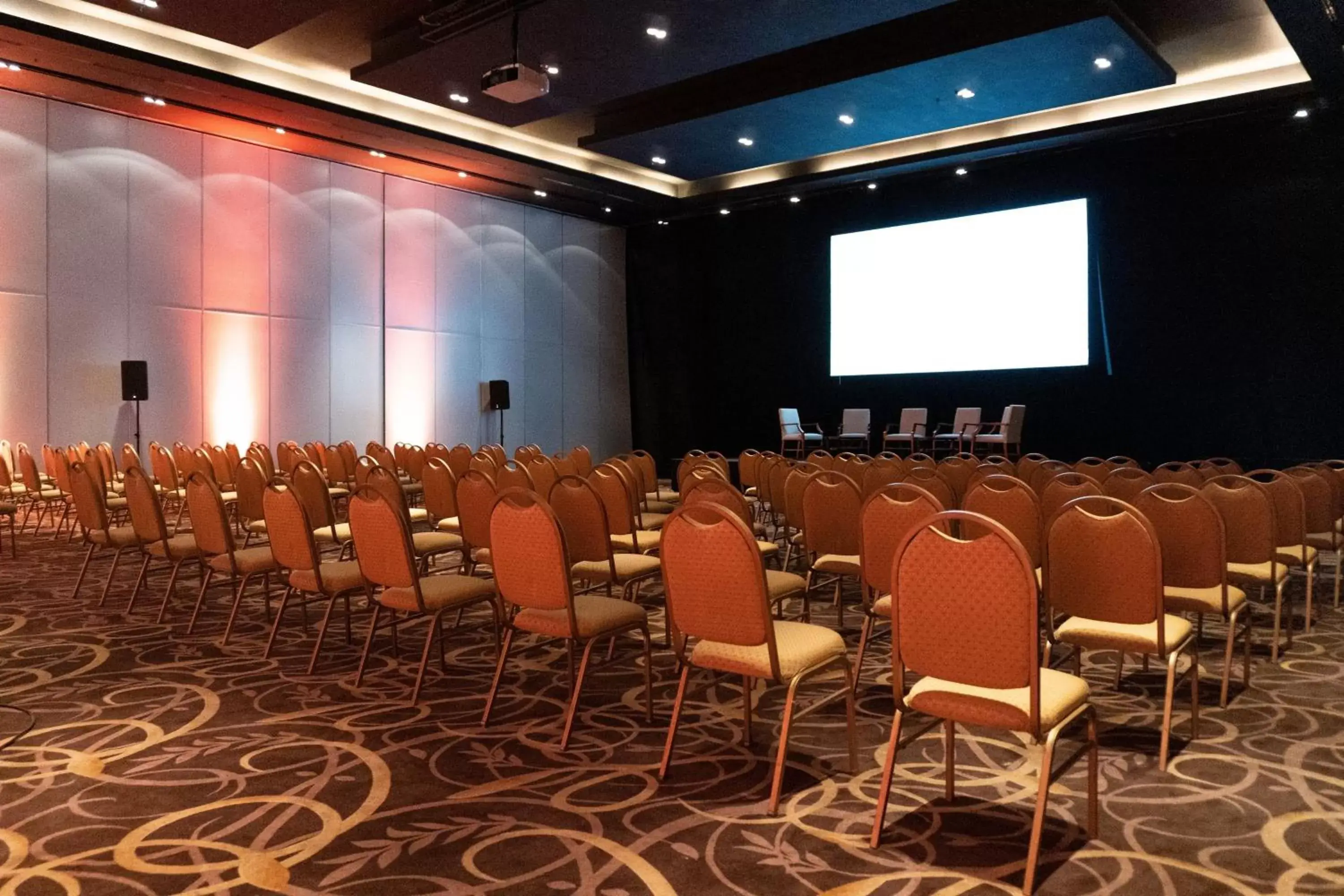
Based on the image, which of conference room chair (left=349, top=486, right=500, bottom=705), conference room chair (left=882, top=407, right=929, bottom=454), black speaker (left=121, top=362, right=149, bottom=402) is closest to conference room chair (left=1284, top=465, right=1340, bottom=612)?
conference room chair (left=349, top=486, right=500, bottom=705)

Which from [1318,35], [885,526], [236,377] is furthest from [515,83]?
[1318,35]

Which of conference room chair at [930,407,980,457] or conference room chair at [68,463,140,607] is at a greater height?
conference room chair at [930,407,980,457]

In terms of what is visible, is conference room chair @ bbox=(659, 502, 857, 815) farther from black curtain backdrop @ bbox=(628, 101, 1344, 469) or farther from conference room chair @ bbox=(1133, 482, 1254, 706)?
black curtain backdrop @ bbox=(628, 101, 1344, 469)

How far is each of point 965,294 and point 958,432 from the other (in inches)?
81.1

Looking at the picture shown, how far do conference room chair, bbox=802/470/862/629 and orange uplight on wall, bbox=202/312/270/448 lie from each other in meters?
9.80

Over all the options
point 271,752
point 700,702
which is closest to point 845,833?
point 700,702

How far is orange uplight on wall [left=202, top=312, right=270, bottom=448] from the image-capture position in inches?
470

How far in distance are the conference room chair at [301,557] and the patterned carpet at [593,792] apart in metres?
0.41

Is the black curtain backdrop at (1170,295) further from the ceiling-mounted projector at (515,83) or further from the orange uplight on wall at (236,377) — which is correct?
the orange uplight on wall at (236,377)

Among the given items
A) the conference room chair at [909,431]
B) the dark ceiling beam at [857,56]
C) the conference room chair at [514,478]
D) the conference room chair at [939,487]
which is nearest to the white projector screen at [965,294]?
the conference room chair at [909,431]

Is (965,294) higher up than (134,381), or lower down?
higher up

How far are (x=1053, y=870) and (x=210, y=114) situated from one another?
470 inches

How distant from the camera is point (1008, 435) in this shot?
12336 mm

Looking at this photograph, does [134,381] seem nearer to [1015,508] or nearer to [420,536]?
[420,536]
